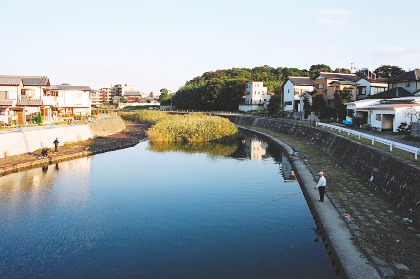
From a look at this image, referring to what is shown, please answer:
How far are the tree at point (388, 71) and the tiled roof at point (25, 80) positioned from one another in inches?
2540

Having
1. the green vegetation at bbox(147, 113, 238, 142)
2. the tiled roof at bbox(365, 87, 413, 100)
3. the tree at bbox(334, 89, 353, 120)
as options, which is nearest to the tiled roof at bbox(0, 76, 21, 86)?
the green vegetation at bbox(147, 113, 238, 142)

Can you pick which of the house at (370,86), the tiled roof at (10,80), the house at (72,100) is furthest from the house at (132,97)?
the house at (370,86)

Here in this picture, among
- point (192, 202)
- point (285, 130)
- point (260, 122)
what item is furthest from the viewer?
point (260, 122)

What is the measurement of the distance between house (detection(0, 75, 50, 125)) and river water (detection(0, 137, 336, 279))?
50.7 feet

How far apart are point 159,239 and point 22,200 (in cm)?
911

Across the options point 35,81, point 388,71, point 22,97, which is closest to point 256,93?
point 388,71

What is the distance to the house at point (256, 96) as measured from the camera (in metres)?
86.6

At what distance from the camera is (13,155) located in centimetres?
2692

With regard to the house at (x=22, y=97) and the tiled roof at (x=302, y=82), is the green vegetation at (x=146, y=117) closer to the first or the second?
the tiled roof at (x=302, y=82)

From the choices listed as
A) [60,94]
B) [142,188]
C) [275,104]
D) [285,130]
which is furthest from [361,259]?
[275,104]

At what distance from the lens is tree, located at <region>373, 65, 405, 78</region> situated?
73750mm

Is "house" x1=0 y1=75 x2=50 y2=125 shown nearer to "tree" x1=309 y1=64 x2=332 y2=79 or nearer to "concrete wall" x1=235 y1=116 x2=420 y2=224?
"concrete wall" x1=235 y1=116 x2=420 y2=224

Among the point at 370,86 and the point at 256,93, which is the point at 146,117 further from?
the point at 370,86

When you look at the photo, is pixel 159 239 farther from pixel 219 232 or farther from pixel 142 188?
pixel 142 188
